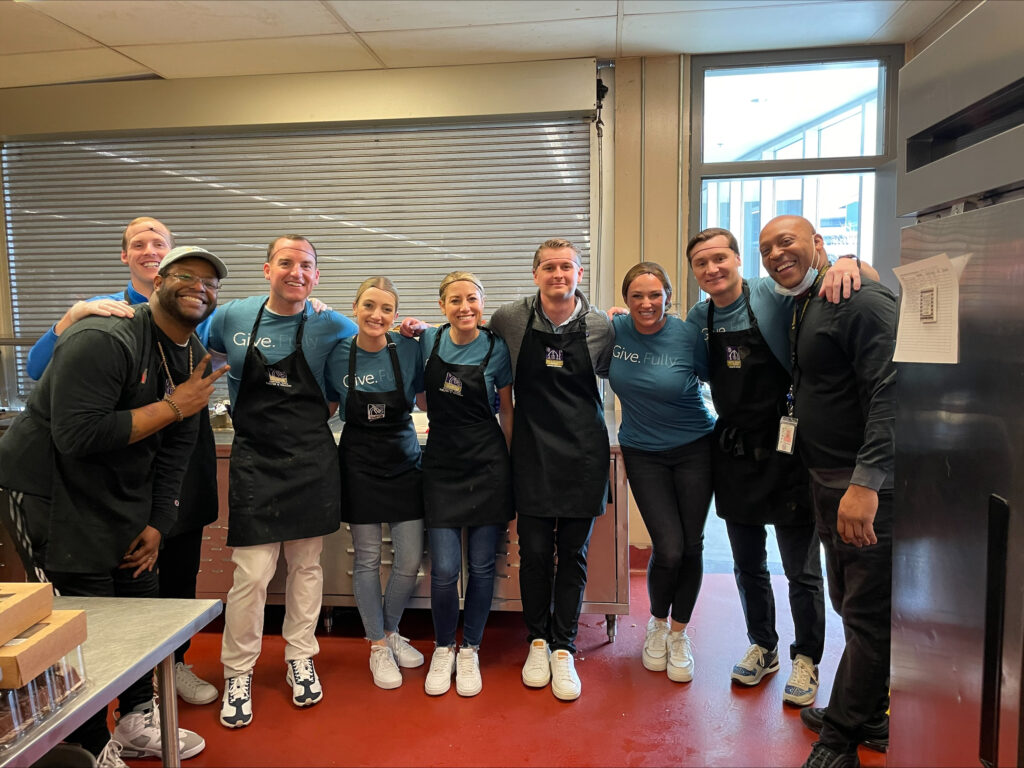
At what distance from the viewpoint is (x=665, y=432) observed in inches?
95.7

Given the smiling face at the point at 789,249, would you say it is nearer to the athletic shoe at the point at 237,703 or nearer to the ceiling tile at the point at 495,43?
the ceiling tile at the point at 495,43

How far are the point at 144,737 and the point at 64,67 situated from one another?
3378 millimetres

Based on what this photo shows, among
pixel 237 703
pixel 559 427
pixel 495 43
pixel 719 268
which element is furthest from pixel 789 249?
pixel 237 703

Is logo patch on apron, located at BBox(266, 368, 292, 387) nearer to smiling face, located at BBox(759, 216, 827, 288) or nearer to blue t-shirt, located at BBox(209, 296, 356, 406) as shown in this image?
blue t-shirt, located at BBox(209, 296, 356, 406)

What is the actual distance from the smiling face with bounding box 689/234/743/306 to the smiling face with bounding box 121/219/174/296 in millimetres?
1921

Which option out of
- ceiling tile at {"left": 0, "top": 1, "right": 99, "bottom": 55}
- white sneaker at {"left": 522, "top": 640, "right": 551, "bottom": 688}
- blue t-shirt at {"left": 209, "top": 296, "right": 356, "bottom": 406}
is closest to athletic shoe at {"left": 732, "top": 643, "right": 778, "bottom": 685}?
white sneaker at {"left": 522, "top": 640, "right": 551, "bottom": 688}

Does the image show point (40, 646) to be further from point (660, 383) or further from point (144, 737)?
point (660, 383)

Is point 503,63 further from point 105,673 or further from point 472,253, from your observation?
point 105,673

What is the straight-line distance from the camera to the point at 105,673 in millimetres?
1128

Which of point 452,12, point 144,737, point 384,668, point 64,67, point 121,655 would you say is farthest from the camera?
point 64,67

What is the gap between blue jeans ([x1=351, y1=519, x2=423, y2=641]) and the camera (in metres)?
2.49

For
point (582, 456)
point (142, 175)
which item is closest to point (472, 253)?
point (582, 456)

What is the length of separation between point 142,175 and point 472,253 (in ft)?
6.60

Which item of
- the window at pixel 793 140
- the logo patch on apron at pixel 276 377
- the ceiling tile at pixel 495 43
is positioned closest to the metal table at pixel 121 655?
the logo patch on apron at pixel 276 377
